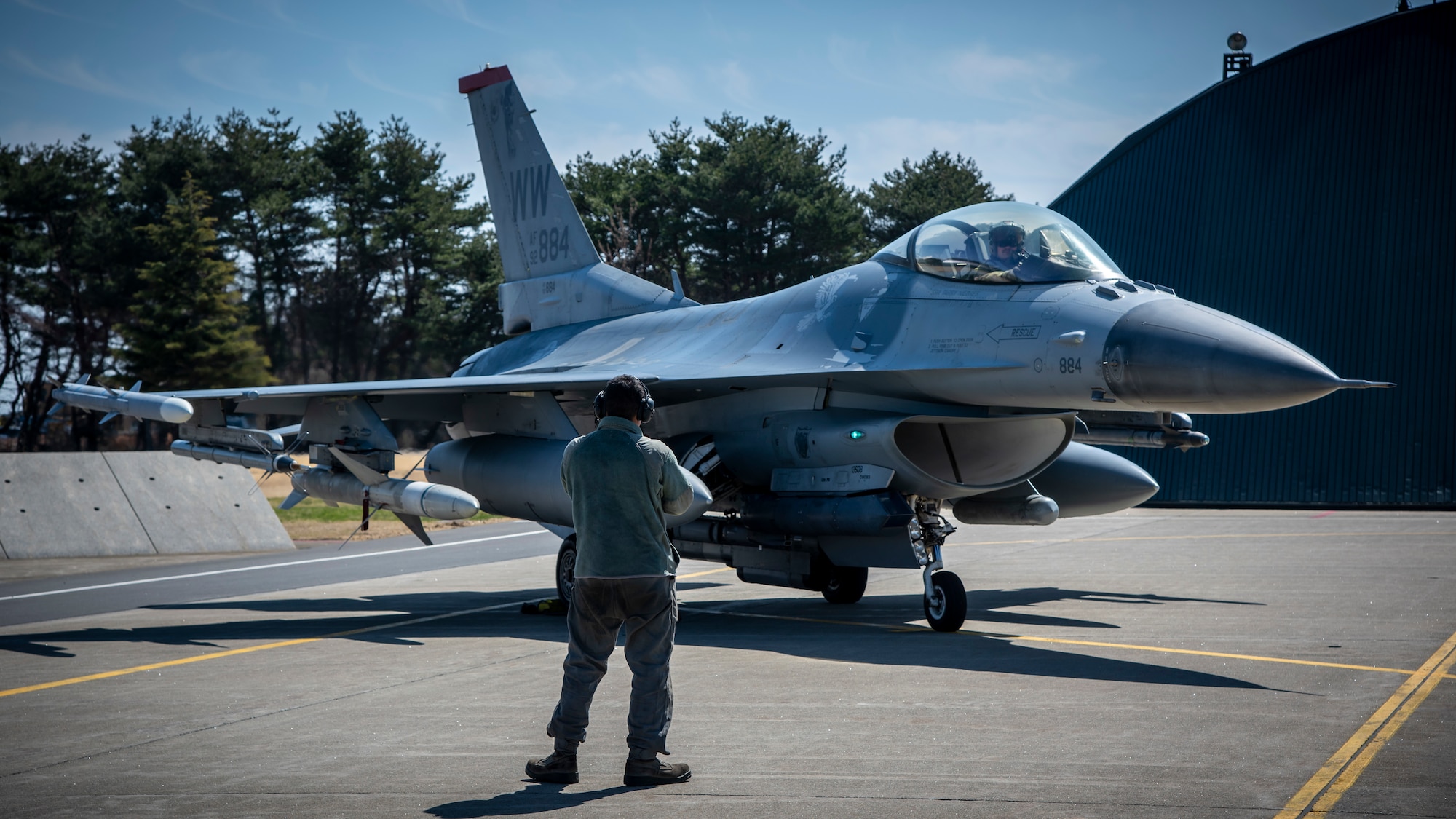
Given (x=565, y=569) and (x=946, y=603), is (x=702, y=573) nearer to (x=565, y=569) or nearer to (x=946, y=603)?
(x=565, y=569)

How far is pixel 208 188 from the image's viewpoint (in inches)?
2215

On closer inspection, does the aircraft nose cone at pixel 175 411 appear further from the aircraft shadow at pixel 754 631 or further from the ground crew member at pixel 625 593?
the ground crew member at pixel 625 593

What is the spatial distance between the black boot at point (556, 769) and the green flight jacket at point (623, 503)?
31.5 inches

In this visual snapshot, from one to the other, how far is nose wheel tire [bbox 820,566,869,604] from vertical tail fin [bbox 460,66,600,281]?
5.79m

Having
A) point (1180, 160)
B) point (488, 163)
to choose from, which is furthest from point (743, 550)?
point (1180, 160)

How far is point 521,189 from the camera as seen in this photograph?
1636 cm

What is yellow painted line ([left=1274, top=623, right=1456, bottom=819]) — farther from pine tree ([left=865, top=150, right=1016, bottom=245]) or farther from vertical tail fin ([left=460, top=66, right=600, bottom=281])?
pine tree ([left=865, top=150, right=1016, bottom=245])

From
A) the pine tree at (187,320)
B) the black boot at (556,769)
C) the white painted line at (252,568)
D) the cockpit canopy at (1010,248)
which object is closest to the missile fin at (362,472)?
the white painted line at (252,568)

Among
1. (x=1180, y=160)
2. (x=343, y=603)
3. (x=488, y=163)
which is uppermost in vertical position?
(x=1180, y=160)

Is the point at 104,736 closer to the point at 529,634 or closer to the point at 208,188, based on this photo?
the point at 529,634

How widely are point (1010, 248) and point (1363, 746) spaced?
214 inches

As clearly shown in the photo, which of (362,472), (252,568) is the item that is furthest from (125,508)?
(362,472)

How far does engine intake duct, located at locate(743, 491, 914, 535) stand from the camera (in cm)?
1014

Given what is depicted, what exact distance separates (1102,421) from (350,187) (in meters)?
53.6
